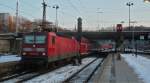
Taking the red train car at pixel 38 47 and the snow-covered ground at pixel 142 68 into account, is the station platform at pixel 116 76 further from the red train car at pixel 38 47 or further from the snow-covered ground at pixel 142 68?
the red train car at pixel 38 47

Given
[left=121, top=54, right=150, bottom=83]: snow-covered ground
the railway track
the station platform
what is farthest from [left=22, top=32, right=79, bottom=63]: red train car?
[left=121, top=54, right=150, bottom=83]: snow-covered ground

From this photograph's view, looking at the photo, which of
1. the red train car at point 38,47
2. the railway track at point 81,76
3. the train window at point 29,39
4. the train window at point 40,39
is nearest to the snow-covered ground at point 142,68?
the railway track at point 81,76

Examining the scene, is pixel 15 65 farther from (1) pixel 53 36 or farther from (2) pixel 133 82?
(2) pixel 133 82

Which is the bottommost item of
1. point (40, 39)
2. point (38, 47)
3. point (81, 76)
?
point (81, 76)

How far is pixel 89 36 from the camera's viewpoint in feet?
341


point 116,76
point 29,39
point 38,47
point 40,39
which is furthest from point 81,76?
point 29,39

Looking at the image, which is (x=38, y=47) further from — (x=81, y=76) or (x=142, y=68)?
(x=142, y=68)

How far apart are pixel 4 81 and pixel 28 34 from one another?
9161 millimetres

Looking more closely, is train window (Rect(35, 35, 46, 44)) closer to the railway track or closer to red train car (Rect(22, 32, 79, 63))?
red train car (Rect(22, 32, 79, 63))

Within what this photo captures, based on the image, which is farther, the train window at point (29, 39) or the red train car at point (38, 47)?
the train window at point (29, 39)

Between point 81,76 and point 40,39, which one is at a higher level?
point 40,39

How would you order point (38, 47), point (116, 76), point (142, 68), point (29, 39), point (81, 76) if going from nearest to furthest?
point (116, 76), point (81, 76), point (38, 47), point (29, 39), point (142, 68)

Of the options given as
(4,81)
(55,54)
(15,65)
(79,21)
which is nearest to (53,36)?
(55,54)

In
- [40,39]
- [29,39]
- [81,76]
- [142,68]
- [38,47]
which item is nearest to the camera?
[81,76]
